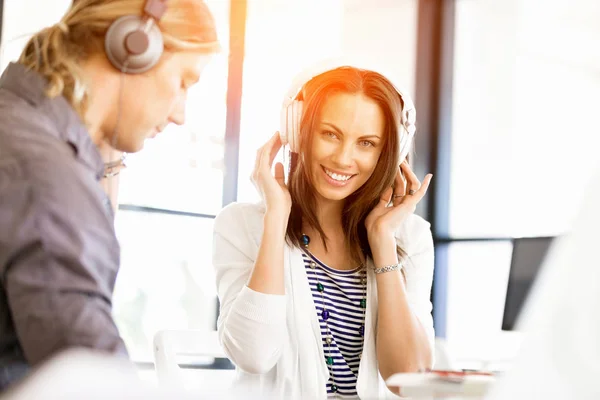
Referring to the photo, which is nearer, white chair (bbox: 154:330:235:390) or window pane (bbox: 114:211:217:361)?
white chair (bbox: 154:330:235:390)

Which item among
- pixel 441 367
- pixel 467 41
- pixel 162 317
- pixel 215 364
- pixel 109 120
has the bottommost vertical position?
pixel 215 364

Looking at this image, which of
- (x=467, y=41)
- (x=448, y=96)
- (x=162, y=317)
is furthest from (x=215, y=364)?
(x=467, y=41)

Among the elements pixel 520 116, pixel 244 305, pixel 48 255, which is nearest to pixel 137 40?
pixel 48 255

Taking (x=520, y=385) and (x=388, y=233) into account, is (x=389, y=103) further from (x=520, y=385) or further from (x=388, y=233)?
(x=520, y=385)

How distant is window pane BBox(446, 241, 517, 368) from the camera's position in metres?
4.07

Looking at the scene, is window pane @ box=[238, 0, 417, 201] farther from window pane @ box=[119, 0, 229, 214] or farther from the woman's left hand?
the woman's left hand

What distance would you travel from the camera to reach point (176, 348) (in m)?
1.66

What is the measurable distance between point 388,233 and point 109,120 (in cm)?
85

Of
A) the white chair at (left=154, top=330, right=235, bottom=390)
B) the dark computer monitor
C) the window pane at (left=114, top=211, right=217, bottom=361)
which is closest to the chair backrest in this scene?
the white chair at (left=154, top=330, right=235, bottom=390)

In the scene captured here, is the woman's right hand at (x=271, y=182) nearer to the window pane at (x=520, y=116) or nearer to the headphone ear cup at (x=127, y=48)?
the headphone ear cup at (x=127, y=48)

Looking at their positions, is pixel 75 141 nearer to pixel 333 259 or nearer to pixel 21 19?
pixel 333 259

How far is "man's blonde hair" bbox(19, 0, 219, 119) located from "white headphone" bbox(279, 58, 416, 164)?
0.61 meters

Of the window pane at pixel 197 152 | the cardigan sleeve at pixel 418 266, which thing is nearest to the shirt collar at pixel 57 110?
the cardigan sleeve at pixel 418 266

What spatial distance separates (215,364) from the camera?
12.6 feet
